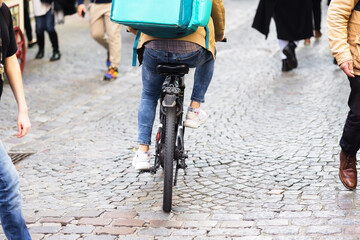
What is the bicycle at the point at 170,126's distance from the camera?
446 cm

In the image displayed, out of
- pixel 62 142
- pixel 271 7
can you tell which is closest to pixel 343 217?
pixel 62 142

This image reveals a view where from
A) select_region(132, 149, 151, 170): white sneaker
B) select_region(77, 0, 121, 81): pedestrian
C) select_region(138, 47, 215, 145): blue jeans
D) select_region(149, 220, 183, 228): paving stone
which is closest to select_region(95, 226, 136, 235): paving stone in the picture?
select_region(149, 220, 183, 228): paving stone

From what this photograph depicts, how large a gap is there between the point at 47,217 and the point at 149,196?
2.54 feet

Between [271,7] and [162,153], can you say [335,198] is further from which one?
[271,7]

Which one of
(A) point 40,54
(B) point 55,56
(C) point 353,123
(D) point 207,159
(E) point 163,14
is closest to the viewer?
(E) point 163,14

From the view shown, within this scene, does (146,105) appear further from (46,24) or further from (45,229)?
(46,24)

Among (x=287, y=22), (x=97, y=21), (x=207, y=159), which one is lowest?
(x=97, y=21)

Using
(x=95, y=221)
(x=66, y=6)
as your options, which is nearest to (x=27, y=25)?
(x=66, y=6)

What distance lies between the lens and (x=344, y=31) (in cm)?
459

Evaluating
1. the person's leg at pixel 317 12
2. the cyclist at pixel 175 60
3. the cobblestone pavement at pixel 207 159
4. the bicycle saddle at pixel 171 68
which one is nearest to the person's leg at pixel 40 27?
the cobblestone pavement at pixel 207 159

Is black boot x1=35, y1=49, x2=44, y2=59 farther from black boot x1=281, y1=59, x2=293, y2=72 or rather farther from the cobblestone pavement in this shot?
black boot x1=281, y1=59, x2=293, y2=72

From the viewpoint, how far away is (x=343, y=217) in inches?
169

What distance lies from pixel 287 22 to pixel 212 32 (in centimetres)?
507

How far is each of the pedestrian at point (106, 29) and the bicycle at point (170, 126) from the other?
15.5ft
